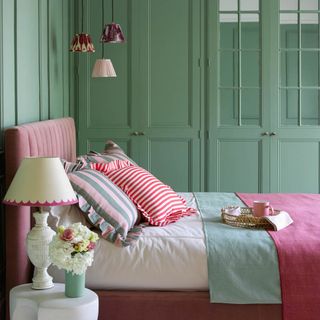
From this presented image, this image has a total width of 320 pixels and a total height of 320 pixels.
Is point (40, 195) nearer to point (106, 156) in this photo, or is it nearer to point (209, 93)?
point (106, 156)

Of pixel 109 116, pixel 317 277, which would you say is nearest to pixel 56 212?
pixel 317 277

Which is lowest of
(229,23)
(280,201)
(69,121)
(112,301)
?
(112,301)

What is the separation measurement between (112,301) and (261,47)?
332 cm

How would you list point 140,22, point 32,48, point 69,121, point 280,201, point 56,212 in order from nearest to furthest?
point 56,212 < point 32,48 < point 280,201 < point 69,121 < point 140,22

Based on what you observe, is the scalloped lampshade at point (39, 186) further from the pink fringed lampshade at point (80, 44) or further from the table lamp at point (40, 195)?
the pink fringed lampshade at point (80, 44)

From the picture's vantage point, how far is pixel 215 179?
5.40 m

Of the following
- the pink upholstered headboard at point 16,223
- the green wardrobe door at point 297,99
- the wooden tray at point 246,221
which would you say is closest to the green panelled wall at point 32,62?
the pink upholstered headboard at point 16,223

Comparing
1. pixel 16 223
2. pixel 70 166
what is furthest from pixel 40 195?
pixel 70 166

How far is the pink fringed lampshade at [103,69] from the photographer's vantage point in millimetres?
4930

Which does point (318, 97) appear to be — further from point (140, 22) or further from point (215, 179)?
point (140, 22)

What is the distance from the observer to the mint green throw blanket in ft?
8.58

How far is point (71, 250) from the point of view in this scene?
2.35 metres

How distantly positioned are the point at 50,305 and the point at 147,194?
102cm

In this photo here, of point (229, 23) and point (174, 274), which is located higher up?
point (229, 23)
